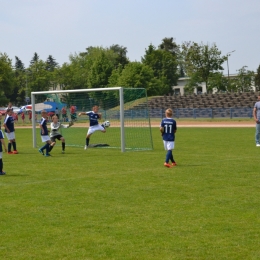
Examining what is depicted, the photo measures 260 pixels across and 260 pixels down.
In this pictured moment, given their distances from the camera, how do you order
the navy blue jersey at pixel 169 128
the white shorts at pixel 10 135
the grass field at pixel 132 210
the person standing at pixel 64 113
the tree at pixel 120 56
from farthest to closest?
the tree at pixel 120 56 → the person standing at pixel 64 113 → the white shorts at pixel 10 135 → the navy blue jersey at pixel 169 128 → the grass field at pixel 132 210

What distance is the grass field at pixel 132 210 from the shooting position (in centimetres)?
734

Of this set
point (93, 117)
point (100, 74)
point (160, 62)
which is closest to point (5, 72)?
point (100, 74)

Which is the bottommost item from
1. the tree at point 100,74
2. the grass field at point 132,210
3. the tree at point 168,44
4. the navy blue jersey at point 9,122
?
the grass field at point 132,210

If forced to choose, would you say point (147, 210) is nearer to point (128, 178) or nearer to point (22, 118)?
point (128, 178)

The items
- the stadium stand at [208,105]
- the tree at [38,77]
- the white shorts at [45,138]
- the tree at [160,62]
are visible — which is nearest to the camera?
the white shorts at [45,138]

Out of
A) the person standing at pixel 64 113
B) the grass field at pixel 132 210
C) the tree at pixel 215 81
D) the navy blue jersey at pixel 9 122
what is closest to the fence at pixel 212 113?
the tree at pixel 215 81

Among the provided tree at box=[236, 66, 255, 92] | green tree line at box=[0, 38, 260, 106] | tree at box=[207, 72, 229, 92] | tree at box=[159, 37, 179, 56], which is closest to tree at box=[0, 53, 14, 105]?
green tree line at box=[0, 38, 260, 106]

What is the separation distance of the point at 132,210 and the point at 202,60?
64726 millimetres

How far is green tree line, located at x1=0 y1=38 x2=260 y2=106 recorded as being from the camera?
72688 millimetres

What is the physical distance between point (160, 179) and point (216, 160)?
4.30 metres

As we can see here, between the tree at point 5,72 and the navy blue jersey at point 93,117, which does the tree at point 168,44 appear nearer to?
the tree at point 5,72

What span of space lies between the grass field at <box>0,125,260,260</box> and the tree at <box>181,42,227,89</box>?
56.6 metres

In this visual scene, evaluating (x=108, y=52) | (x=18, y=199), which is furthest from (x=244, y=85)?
(x=18, y=199)

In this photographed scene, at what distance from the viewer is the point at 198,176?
13.6 meters
